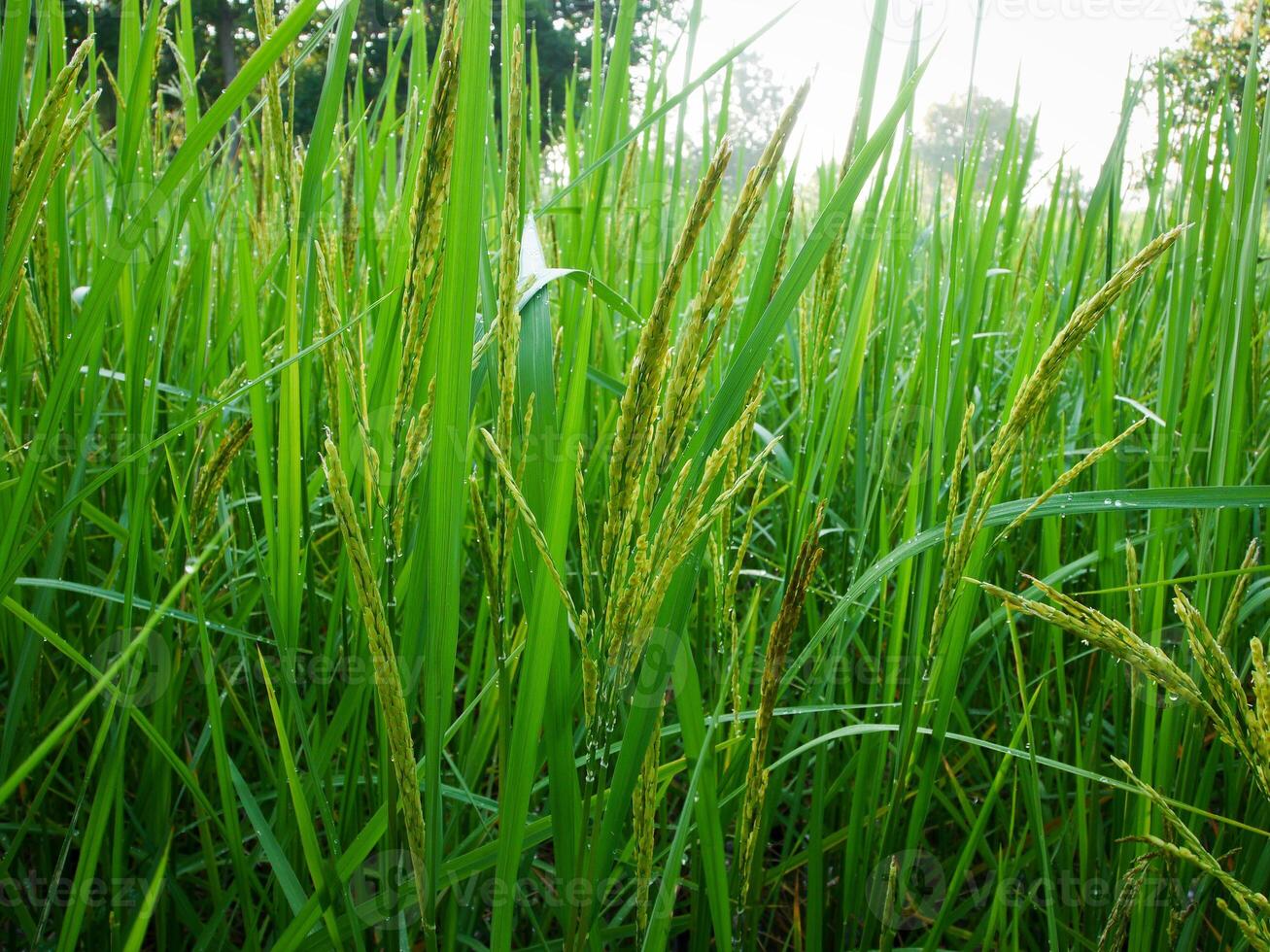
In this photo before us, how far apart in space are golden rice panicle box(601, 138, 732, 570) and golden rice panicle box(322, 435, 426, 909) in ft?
0.48

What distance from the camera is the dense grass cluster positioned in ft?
1.80

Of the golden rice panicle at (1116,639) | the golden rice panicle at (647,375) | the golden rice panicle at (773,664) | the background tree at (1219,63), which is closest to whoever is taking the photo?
the golden rice panicle at (647,375)

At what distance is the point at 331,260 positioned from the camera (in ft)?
2.84

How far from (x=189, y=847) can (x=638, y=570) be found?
0.92 meters

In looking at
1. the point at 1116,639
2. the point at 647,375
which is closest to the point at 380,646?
the point at 647,375

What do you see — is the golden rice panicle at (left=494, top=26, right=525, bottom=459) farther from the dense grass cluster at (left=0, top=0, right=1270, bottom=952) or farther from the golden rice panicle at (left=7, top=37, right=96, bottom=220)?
the golden rice panicle at (left=7, top=37, right=96, bottom=220)

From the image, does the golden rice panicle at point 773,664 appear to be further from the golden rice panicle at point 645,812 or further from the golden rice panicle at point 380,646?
the golden rice panicle at point 380,646

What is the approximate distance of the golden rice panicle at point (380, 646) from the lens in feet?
1.63

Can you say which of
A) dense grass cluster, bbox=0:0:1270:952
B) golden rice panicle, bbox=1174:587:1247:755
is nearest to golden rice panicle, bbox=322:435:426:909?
dense grass cluster, bbox=0:0:1270:952

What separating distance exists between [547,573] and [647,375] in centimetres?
20

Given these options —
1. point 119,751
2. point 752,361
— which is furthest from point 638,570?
point 119,751

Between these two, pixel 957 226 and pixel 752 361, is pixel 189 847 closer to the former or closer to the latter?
pixel 752 361

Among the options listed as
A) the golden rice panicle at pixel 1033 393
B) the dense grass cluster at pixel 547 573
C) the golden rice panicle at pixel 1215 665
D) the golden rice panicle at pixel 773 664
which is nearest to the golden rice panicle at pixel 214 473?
the dense grass cluster at pixel 547 573

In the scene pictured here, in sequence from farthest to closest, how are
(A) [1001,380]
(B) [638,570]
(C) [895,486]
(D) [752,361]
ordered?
(A) [1001,380], (C) [895,486], (D) [752,361], (B) [638,570]
